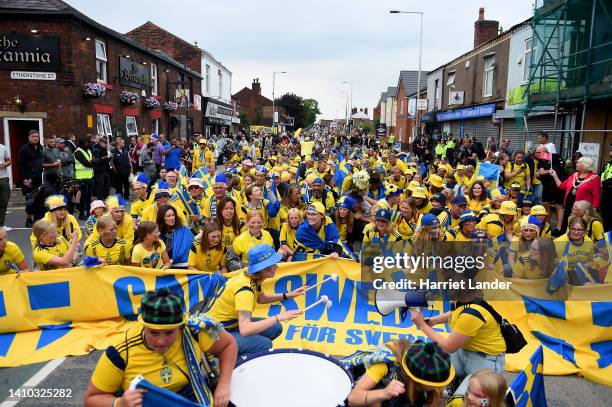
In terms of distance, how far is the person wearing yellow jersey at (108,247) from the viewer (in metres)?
6.13

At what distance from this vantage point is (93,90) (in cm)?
1848

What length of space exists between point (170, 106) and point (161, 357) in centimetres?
2831

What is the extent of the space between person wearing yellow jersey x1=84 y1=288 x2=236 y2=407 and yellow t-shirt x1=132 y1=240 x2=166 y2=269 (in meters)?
3.29

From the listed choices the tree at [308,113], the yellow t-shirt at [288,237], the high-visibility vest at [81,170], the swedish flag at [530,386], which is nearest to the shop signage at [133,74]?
the high-visibility vest at [81,170]

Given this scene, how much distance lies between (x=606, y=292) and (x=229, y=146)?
24894 mm

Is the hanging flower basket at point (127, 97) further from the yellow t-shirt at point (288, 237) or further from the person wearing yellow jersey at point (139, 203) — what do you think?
the yellow t-shirt at point (288, 237)

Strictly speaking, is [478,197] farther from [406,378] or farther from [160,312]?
[160,312]

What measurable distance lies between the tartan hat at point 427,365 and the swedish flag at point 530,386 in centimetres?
70

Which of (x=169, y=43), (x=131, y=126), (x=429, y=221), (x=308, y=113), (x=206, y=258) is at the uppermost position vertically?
(x=169, y=43)

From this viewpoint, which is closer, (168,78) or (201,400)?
(201,400)

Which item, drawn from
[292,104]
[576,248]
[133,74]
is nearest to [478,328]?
[576,248]

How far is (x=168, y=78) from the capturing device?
3034cm

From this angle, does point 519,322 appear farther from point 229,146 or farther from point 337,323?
point 229,146

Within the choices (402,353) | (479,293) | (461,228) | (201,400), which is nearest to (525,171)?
(461,228)
